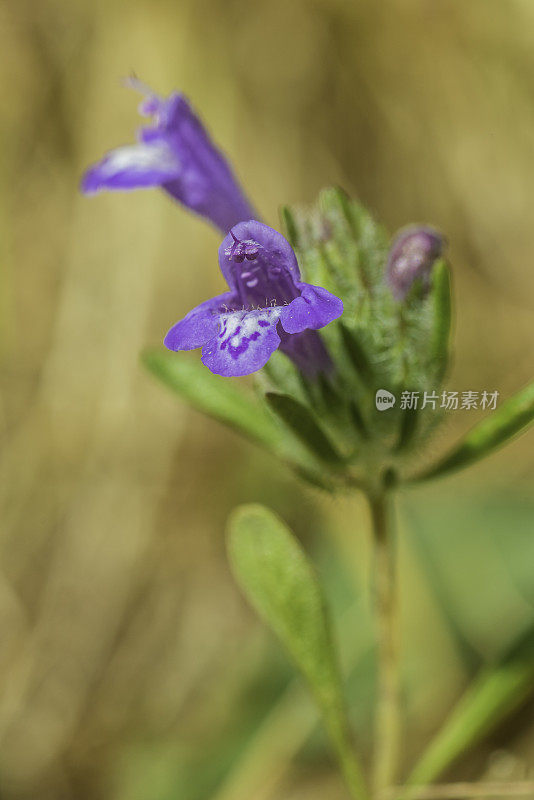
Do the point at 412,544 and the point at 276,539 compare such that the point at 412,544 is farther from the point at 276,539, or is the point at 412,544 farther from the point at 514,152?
the point at 514,152

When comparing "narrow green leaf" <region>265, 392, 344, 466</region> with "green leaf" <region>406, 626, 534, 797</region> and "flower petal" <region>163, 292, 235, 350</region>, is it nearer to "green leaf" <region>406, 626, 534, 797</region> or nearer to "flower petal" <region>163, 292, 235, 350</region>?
"flower petal" <region>163, 292, 235, 350</region>

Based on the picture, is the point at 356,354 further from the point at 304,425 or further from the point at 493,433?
the point at 493,433

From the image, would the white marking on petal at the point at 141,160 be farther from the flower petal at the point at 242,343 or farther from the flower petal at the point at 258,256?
the flower petal at the point at 242,343

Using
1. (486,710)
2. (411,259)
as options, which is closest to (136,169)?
(411,259)

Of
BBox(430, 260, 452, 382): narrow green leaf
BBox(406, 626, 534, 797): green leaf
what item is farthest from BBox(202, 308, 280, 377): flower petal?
BBox(406, 626, 534, 797): green leaf

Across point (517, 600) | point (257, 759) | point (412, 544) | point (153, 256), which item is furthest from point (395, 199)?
point (257, 759)

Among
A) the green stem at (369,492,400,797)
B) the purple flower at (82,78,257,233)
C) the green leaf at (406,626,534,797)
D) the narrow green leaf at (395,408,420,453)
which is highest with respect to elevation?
the purple flower at (82,78,257,233)

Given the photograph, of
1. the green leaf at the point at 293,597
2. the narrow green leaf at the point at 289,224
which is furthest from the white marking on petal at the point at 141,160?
the green leaf at the point at 293,597

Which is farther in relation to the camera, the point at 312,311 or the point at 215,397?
the point at 215,397
